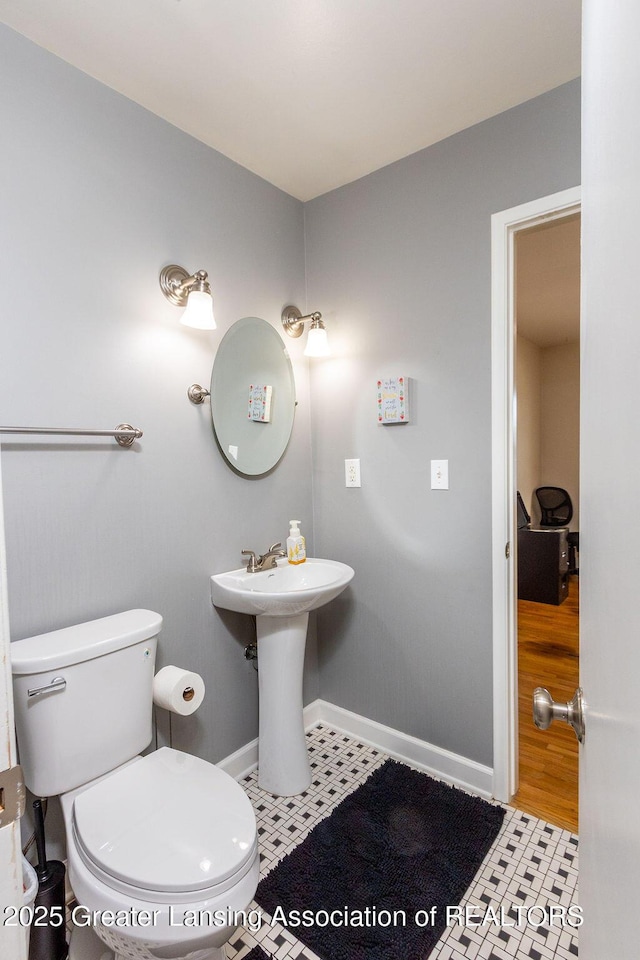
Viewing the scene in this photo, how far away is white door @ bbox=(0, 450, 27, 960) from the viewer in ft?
1.72

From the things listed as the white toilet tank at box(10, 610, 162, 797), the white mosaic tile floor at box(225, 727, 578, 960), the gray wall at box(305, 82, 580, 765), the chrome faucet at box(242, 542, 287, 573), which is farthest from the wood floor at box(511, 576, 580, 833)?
the white toilet tank at box(10, 610, 162, 797)

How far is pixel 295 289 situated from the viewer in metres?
2.19

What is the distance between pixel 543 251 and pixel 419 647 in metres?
2.52

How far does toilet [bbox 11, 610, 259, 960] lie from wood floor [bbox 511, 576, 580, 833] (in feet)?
3.98

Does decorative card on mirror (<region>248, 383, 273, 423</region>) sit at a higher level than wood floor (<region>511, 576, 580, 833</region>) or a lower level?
higher

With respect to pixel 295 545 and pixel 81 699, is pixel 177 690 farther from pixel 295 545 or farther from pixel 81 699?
pixel 295 545

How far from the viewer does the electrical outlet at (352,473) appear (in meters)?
2.10

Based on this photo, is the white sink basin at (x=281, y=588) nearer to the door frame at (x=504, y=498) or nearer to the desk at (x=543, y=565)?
the door frame at (x=504, y=498)

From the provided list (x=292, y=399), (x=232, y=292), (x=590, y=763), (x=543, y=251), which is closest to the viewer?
(x=590, y=763)

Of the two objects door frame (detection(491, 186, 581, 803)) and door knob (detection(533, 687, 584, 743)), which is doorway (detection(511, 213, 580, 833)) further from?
door knob (detection(533, 687, 584, 743))

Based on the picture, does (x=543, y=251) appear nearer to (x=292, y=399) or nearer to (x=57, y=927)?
(x=292, y=399)

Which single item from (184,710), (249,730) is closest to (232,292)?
(184,710)

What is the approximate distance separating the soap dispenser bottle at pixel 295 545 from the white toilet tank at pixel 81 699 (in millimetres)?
715

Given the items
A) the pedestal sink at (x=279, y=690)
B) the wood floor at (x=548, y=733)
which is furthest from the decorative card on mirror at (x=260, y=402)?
the wood floor at (x=548, y=733)
